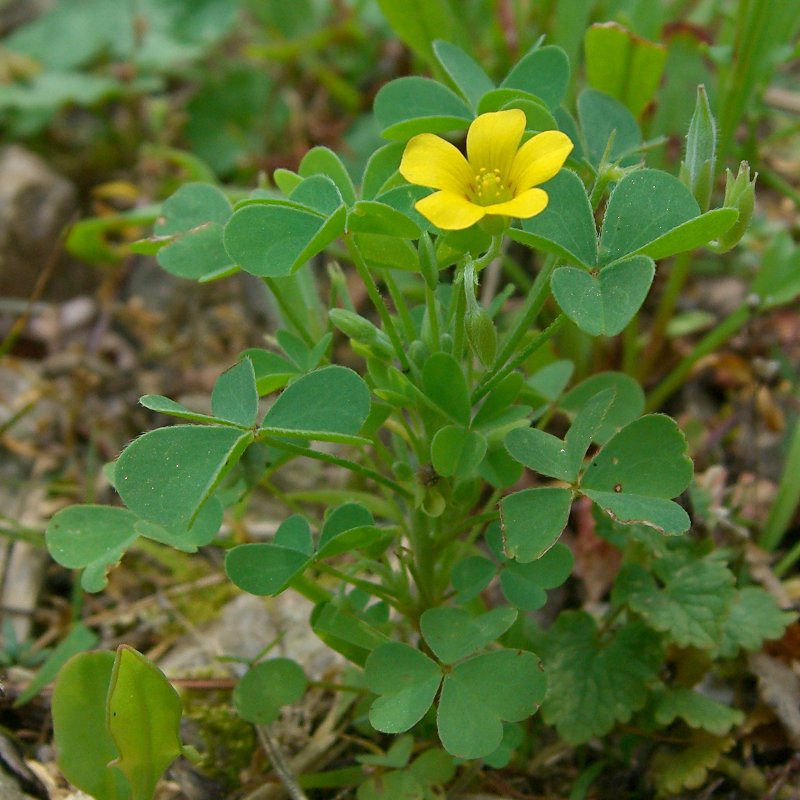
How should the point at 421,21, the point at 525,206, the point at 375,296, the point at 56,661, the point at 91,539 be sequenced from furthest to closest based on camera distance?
the point at 421,21
the point at 56,661
the point at 91,539
the point at 375,296
the point at 525,206

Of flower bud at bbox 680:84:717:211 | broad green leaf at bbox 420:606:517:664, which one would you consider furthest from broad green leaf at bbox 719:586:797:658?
flower bud at bbox 680:84:717:211

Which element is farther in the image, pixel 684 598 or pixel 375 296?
pixel 684 598

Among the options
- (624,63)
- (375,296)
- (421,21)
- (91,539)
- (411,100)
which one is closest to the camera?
(375,296)

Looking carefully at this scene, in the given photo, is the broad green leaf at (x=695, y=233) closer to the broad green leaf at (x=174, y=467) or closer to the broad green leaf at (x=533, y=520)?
the broad green leaf at (x=533, y=520)

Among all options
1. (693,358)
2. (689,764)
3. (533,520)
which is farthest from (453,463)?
(693,358)

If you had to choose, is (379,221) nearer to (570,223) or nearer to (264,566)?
(570,223)

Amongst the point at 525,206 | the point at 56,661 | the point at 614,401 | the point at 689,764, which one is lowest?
the point at 56,661

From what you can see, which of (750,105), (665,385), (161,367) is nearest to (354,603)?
(665,385)
